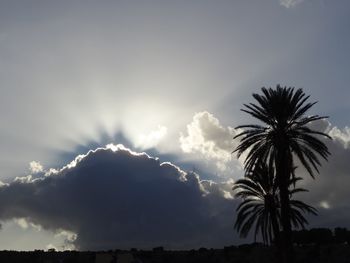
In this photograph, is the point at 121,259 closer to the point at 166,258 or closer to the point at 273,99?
the point at 166,258

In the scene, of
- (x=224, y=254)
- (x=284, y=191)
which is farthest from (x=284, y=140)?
(x=224, y=254)

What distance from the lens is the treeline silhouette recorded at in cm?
13050

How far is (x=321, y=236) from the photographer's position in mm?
131625

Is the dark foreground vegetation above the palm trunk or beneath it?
above

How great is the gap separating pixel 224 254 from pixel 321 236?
90.2 ft

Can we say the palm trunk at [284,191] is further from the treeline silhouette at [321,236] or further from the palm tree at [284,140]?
the treeline silhouette at [321,236]

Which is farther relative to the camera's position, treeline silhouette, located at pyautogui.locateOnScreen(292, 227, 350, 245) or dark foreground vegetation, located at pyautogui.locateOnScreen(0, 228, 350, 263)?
treeline silhouette, located at pyautogui.locateOnScreen(292, 227, 350, 245)

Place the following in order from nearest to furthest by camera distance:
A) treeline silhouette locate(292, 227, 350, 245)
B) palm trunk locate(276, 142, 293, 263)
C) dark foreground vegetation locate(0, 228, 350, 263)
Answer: palm trunk locate(276, 142, 293, 263) → dark foreground vegetation locate(0, 228, 350, 263) → treeline silhouette locate(292, 227, 350, 245)

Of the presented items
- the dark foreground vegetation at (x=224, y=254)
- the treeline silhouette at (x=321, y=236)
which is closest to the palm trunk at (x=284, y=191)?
the dark foreground vegetation at (x=224, y=254)

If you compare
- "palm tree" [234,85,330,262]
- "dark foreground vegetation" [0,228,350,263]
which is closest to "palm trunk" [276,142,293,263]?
"palm tree" [234,85,330,262]

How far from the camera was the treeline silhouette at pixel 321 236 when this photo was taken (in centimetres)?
13050

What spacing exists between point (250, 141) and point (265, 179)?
8.64 meters

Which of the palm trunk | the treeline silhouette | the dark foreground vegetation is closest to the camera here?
the palm trunk

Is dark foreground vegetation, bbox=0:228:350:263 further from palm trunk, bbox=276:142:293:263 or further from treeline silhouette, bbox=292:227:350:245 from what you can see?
palm trunk, bbox=276:142:293:263
